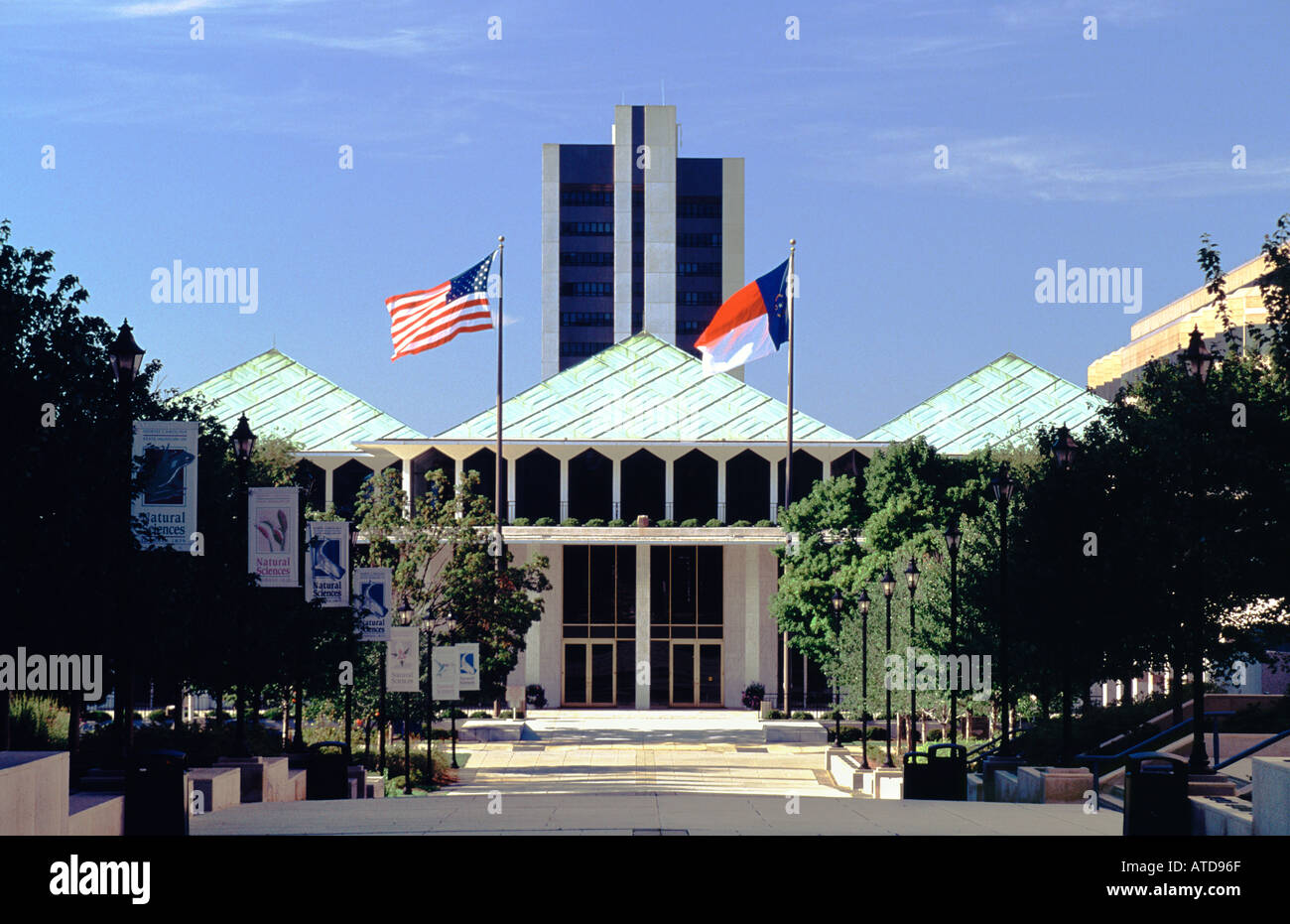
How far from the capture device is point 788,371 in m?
64.9

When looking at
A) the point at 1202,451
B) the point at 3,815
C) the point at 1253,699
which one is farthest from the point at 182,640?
the point at 1253,699

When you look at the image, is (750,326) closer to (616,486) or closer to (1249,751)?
(616,486)

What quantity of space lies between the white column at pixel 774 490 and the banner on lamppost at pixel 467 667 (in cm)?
4003

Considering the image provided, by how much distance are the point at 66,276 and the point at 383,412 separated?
5632 cm

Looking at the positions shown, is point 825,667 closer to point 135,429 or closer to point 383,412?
point 383,412

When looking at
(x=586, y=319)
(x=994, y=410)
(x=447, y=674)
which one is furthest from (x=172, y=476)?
(x=586, y=319)

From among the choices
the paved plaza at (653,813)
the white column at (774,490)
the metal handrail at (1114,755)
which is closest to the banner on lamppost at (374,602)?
the paved plaza at (653,813)

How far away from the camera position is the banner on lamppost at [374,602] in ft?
107

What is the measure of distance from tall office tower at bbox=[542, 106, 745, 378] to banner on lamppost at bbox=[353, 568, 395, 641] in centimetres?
10905

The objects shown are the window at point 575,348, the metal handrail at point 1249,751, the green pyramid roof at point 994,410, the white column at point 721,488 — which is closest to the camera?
the metal handrail at point 1249,751

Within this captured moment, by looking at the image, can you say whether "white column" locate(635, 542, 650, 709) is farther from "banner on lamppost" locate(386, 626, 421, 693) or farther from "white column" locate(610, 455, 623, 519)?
"banner on lamppost" locate(386, 626, 421, 693)

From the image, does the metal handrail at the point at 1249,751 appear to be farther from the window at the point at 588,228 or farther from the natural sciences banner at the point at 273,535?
the window at the point at 588,228

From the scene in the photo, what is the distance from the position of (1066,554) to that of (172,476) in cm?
Answer: 1914

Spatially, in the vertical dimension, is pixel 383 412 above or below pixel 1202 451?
above
